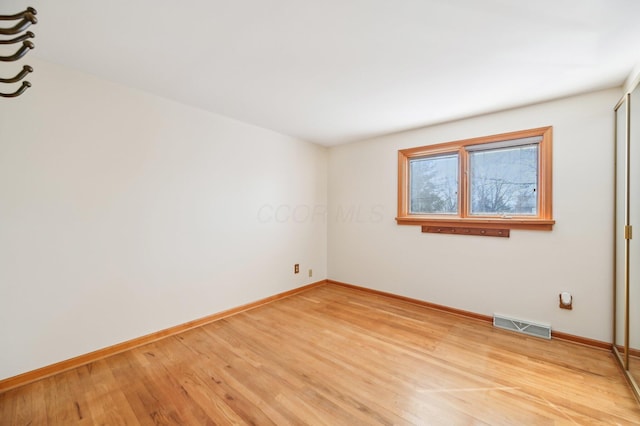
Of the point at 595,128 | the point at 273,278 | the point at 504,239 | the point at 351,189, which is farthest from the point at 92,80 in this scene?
the point at 595,128

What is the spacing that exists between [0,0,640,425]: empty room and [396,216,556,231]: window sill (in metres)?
0.03

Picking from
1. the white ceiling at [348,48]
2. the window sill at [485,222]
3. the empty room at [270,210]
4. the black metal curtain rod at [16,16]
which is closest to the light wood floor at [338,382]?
the empty room at [270,210]

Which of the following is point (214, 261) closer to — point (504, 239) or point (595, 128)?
point (504, 239)

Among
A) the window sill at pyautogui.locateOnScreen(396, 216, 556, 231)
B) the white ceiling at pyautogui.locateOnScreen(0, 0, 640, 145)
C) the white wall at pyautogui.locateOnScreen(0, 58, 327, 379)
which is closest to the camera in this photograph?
the white ceiling at pyautogui.locateOnScreen(0, 0, 640, 145)

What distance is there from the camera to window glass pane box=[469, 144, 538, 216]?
2.64 meters

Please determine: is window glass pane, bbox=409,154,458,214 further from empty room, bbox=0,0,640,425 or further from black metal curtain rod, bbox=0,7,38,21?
black metal curtain rod, bbox=0,7,38,21

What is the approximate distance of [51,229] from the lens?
1.92 meters

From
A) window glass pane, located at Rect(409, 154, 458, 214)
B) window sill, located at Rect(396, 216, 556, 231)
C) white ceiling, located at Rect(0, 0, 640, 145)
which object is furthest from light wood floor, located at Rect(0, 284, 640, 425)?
white ceiling, located at Rect(0, 0, 640, 145)

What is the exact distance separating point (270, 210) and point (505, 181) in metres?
2.75

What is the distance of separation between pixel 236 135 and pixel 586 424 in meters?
3.62

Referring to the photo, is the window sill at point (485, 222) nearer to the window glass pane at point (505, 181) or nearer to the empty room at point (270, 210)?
the empty room at point (270, 210)

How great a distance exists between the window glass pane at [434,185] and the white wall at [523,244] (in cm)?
24

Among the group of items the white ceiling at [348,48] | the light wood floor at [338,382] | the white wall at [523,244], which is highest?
the white ceiling at [348,48]

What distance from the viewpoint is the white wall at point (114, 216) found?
182 centimetres
